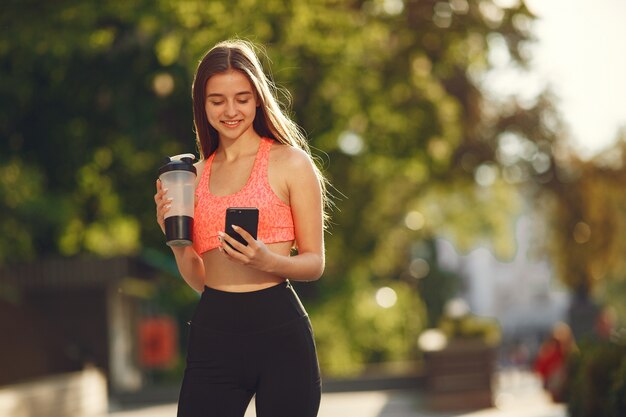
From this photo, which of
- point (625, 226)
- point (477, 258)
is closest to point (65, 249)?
point (625, 226)

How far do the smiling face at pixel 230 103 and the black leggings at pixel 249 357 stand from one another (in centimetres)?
55

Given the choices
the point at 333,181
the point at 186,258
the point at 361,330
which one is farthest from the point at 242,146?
the point at 361,330

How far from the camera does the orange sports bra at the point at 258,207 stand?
12.9ft

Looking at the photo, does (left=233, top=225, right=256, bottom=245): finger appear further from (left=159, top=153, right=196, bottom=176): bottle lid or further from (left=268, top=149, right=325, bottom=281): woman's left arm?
(left=159, top=153, right=196, bottom=176): bottle lid

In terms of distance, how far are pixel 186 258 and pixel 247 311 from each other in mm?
360

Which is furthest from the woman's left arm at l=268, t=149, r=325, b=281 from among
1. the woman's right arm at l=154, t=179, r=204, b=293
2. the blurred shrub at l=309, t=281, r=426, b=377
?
the blurred shrub at l=309, t=281, r=426, b=377

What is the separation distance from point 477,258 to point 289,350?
4707 inches

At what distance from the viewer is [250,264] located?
3725 mm

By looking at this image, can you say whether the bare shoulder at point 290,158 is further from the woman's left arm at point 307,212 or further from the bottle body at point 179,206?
the bottle body at point 179,206

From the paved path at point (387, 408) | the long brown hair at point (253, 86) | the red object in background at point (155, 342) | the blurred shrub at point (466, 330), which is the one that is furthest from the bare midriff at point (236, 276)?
the red object in background at point (155, 342)

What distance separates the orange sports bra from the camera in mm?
3930

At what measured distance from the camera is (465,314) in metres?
21.4

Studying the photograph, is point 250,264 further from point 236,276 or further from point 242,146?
point 242,146

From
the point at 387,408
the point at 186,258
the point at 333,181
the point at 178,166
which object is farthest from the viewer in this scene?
the point at 333,181
